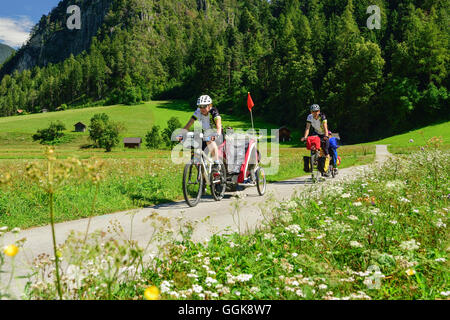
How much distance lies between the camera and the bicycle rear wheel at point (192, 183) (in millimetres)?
8291

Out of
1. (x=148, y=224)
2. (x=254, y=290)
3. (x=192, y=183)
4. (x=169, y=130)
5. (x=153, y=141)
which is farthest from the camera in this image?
(x=169, y=130)

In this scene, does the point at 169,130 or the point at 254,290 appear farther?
the point at 169,130

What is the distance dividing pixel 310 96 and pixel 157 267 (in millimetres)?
76372

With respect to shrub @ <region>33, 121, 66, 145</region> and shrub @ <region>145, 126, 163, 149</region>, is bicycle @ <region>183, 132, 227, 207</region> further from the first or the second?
shrub @ <region>33, 121, 66, 145</region>

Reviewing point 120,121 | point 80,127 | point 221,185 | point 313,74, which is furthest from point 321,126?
point 80,127

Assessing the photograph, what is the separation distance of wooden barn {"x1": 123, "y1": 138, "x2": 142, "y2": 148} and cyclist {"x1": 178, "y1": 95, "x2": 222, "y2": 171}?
246 ft

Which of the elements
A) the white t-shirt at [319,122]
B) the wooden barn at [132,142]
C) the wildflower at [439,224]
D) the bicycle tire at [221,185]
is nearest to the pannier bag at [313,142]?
the white t-shirt at [319,122]

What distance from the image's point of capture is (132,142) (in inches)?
3201

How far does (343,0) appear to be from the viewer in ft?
380

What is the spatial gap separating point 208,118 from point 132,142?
7547 centimetres

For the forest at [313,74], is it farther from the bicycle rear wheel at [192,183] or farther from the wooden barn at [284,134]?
the bicycle rear wheel at [192,183]

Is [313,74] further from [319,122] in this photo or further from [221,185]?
[221,185]

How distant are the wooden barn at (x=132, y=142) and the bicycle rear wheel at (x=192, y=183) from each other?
75.0 m

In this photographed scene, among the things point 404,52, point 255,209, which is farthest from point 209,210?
point 404,52
